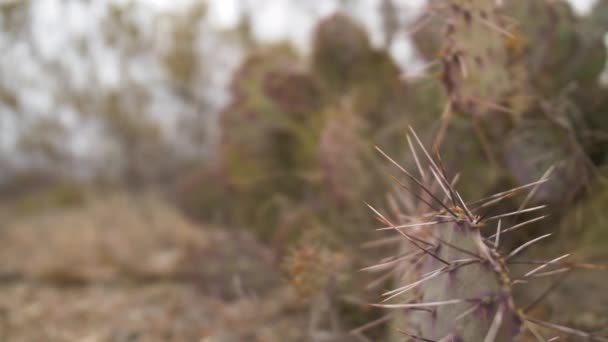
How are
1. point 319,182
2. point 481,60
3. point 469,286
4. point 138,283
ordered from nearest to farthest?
1. point 469,286
2. point 481,60
3. point 319,182
4. point 138,283

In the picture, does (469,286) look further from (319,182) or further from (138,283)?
(138,283)

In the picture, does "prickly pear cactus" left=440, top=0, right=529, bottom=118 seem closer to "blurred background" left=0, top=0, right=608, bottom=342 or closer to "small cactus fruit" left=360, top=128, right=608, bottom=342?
"blurred background" left=0, top=0, right=608, bottom=342

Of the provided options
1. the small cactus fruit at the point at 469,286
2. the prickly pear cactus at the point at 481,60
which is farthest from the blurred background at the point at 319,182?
the small cactus fruit at the point at 469,286

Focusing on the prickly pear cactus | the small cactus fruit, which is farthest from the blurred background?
the small cactus fruit

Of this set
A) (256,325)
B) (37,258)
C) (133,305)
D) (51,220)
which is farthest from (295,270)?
(51,220)

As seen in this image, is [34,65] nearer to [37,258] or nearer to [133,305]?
[37,258]

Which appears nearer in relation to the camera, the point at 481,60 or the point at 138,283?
the point at 481,60

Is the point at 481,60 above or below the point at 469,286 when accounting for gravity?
above

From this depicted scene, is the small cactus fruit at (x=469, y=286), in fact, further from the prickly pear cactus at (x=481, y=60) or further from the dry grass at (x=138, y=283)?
the dry grass at (x=138, y=283)

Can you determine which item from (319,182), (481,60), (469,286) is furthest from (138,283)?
(469,286)
